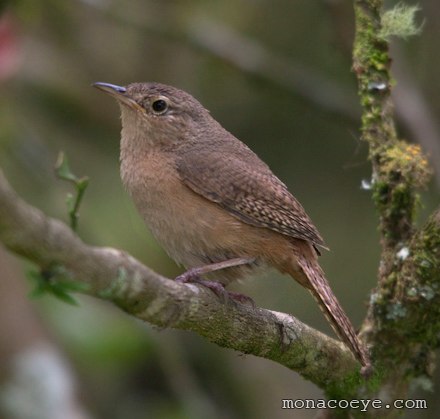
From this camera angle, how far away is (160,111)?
4801mm

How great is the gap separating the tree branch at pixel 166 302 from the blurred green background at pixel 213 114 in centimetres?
165

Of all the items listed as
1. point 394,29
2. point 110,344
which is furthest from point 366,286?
point 394,29

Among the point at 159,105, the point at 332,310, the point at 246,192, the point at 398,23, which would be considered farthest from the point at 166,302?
the point at 159,105

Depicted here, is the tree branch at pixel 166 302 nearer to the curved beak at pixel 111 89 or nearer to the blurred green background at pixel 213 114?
the curved beak at pixel 111 89

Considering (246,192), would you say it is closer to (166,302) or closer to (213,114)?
(166,302)

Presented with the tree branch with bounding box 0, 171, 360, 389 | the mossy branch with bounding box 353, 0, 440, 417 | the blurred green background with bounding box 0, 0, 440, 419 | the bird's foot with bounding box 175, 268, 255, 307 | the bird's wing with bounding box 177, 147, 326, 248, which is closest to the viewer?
the tree branch with bounding box 0, 171, 360, 389

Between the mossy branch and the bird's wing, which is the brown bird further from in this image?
the mossy branch

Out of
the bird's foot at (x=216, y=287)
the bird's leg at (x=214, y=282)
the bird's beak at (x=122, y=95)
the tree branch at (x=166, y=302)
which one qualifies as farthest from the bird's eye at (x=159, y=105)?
the tree branch at (x=166, y=302)

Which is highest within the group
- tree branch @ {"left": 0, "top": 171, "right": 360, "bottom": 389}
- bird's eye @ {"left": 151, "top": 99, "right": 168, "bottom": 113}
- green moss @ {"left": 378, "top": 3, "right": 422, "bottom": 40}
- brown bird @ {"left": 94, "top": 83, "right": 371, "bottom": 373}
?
green moss @ {"left": 378, "top": 3, "right": 422, "bottom": 40}

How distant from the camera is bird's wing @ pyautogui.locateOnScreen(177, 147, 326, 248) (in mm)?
4246

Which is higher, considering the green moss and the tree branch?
the green moss

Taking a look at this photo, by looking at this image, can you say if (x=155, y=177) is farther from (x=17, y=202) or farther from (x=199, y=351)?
(x=199, y=351)

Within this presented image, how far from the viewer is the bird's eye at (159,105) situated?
4797 millimetres

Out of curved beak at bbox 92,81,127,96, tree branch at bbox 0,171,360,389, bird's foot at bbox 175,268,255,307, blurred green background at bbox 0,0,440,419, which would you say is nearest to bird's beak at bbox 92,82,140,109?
curved beak at bbox 92,81,127,96
